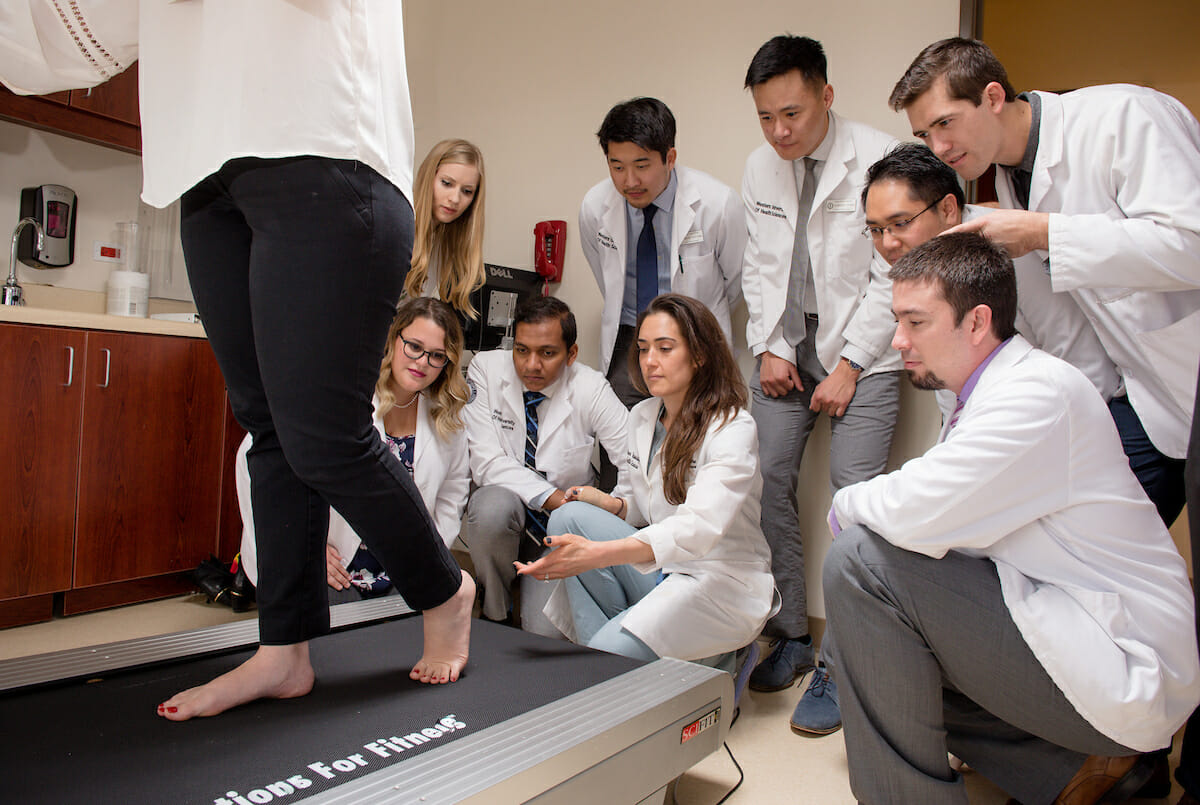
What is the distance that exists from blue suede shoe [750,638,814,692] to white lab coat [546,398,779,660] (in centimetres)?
32

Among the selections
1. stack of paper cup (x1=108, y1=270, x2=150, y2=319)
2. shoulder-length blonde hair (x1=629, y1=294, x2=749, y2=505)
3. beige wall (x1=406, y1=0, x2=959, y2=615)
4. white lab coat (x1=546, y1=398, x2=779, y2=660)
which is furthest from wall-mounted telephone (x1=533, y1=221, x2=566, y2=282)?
stack of paper cup (x1=108, y1=270, x2=150, y2=319)

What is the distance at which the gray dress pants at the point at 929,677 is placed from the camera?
1.15 metres

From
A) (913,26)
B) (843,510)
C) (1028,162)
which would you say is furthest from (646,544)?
(913,26)

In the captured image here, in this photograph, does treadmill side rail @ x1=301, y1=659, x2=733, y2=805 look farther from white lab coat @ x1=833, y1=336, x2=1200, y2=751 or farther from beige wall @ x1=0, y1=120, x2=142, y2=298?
beige wall @ x1=0, y1=120, x2=142, y2=298

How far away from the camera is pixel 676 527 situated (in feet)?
5.27

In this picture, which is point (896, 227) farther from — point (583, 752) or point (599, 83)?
point (599, 83)

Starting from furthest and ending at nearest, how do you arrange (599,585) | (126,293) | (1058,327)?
(126,293) → (599,585) → (1058,327)

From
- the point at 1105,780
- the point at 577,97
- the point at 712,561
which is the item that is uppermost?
the point at 577,97

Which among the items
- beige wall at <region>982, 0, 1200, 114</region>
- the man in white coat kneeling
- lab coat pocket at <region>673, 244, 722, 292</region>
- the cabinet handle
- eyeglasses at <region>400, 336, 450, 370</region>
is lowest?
the man in white coat kneeling

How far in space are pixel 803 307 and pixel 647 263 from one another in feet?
1.89

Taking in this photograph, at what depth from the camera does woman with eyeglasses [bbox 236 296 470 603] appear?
6.94 feet

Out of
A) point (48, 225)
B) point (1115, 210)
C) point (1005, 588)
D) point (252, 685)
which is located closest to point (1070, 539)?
point (1005, 588)

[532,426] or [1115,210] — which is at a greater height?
[1115,210]

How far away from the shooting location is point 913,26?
→ 7.89 feet
